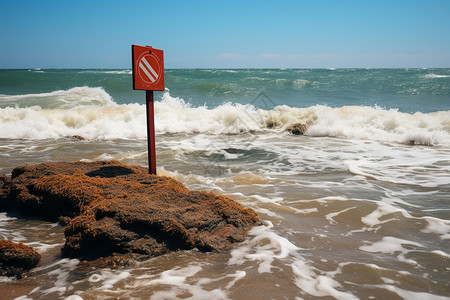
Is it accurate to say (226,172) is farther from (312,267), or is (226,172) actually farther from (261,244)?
(312,267)

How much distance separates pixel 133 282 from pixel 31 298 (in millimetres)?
664

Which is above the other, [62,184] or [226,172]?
[62,184]

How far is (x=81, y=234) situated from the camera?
2.91 m

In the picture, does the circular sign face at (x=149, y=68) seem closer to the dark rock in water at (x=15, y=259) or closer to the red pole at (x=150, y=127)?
the red pole at (x=150, y=127)

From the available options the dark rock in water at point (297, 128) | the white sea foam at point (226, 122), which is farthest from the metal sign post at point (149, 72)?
the dark rock in water at point (297, 128)

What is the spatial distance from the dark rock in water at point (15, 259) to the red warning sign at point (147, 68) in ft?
6.93

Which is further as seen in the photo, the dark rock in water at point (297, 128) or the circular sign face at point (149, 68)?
the dark rock in water at point (297, 128)

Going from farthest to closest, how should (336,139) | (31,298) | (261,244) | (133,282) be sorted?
(336,139), (261,244), (133,282), (31,298)

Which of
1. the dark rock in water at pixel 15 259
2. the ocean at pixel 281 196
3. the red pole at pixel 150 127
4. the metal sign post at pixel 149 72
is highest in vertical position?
the metal sign post at pixel 149 72

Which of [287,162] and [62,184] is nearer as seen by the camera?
[62,184]

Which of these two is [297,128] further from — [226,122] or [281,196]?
[281,196]

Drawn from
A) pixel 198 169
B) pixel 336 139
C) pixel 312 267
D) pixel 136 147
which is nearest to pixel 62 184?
pixel 312 267

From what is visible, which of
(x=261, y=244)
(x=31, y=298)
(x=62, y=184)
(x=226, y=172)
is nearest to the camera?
(x=31, y=298)

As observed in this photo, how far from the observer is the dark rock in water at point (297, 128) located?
40.2ft
